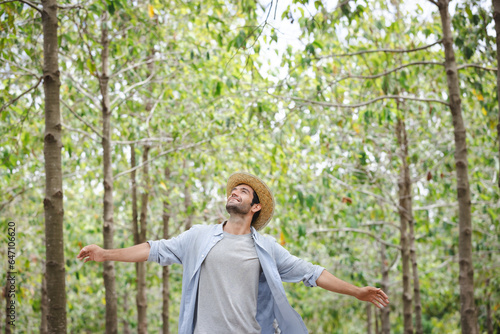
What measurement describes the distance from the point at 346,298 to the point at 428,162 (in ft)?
Answer: 23.6

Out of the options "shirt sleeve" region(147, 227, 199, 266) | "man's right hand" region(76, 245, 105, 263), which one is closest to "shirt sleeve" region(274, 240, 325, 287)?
"shirt sleeve" region(147, 227, 199, 266)

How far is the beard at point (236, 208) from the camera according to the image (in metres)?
3.80

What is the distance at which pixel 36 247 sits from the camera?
Result: 11.0 m

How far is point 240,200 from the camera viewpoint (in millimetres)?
3889

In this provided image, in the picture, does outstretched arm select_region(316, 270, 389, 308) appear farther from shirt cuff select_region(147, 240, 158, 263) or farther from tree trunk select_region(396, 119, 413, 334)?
tree trunk select_region(396, 119, 413, 334)

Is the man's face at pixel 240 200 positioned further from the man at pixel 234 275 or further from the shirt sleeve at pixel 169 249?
the shirt sleeve at pixel 169 249

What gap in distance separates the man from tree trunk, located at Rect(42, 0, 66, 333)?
1.66 feet

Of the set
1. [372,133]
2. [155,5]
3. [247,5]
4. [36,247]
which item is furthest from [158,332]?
[247,5]

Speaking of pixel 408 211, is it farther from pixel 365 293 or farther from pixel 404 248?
pixel 365 293

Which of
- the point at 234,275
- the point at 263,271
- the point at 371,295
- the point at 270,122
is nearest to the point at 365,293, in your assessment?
the point at 371,295

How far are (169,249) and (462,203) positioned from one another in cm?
309

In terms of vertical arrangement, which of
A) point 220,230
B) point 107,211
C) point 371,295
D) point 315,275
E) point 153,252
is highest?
point 107,211

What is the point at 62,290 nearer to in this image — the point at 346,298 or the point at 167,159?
the point at 167,159

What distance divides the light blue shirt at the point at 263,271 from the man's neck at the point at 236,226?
6 centimetres
